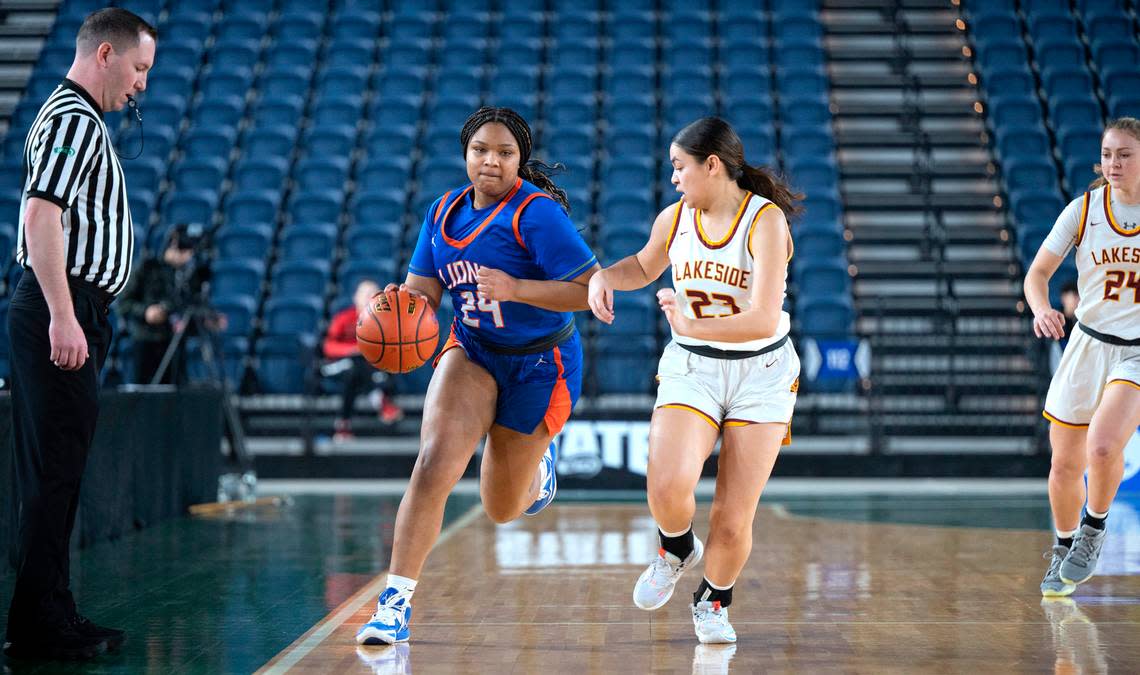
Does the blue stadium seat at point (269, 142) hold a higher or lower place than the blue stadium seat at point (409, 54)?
lower

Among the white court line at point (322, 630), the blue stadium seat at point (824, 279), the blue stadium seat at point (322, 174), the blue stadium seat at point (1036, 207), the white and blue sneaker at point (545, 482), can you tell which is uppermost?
the blue stadium seat at point (322, 174)

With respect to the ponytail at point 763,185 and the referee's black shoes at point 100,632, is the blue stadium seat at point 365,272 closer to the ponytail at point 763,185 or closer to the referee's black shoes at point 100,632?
the referee's black shoes at point 100,632

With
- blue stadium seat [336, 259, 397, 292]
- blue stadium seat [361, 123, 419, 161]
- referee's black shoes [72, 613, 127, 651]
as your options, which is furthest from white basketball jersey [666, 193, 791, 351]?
blue stadium seat [361, 123, 419, 161]

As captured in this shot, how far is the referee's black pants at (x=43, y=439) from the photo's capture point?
369 cm

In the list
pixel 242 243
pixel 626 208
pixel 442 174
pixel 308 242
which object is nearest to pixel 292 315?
pixel 308 242

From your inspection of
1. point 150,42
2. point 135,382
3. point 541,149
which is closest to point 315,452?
point 135,382

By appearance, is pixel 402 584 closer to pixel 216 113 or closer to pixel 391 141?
pixel 391 141

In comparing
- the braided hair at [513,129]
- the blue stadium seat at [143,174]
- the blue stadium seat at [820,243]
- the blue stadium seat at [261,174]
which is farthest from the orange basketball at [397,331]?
the blue stadium seat at [143,174]

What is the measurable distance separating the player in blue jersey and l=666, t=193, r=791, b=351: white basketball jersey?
306 mm

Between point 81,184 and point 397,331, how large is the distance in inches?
42.6

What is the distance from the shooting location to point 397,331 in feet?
13.6

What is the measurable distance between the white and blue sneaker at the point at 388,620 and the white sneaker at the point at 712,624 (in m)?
0.95

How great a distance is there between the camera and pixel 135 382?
29.8ft

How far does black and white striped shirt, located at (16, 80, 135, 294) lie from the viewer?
3639 millimetres
